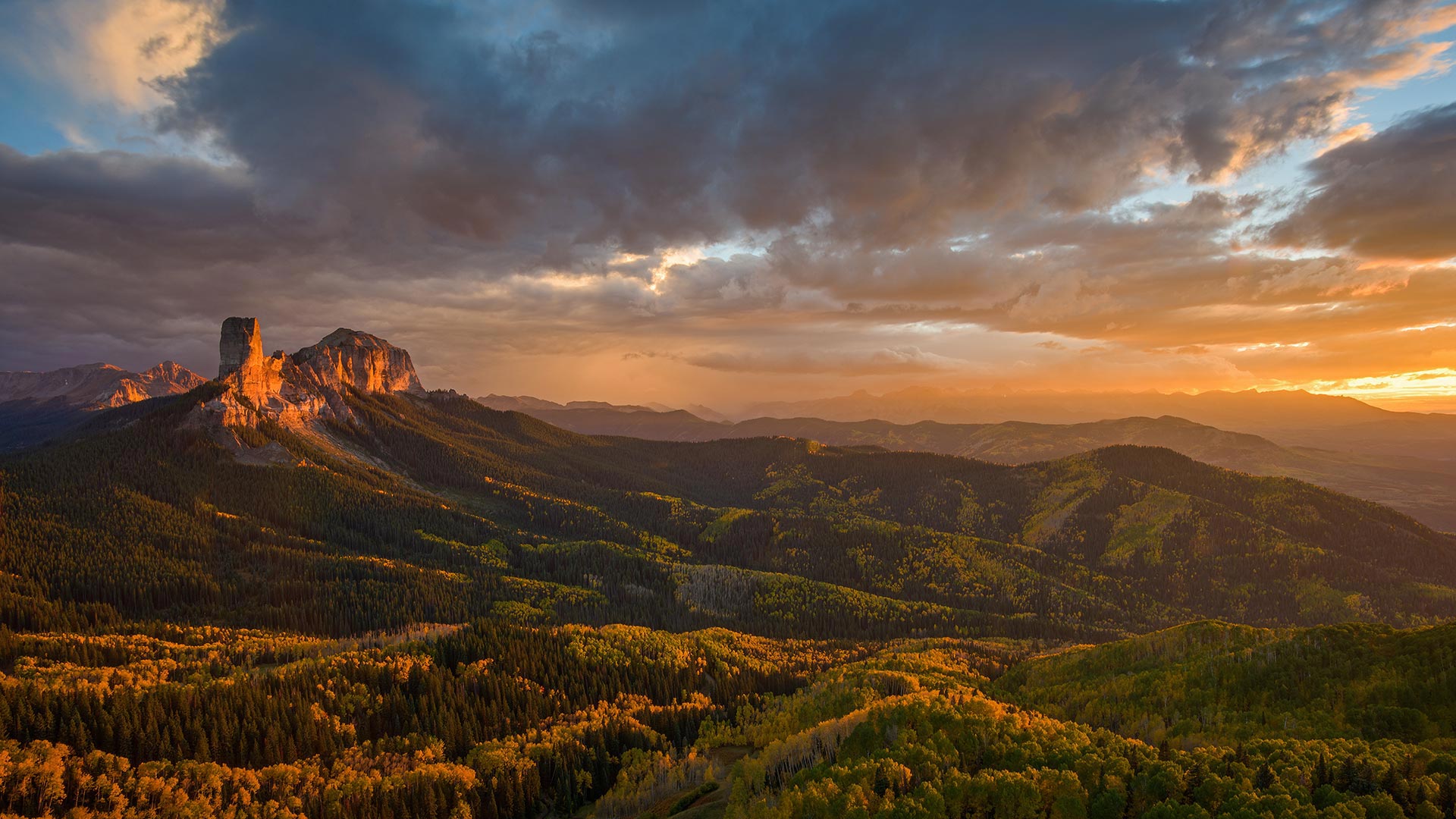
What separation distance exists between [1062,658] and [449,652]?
154889 mm

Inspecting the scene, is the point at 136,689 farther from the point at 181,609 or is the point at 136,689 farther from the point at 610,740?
the point at 181,609

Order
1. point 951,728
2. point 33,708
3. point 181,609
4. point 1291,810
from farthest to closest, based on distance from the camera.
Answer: point 181,609 < point 33,708 < point 951,728 < point 1291,810

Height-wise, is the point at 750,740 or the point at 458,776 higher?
the point at 458,776

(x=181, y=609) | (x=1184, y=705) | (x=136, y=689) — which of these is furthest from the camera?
(x=181, y=609)

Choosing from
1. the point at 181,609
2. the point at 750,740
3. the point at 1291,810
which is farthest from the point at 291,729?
the point at 1291,810

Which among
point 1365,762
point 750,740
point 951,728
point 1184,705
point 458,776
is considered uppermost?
point 1365,762

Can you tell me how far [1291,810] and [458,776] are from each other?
10929 cm

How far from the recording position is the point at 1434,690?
285ft

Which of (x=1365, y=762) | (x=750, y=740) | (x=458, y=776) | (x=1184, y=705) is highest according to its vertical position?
(x=1365, y=762)

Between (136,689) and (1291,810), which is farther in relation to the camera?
(136,689)

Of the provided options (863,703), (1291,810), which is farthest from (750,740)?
(1291,810)

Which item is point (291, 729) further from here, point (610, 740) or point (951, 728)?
point (951, 728)

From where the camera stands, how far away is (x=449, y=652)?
157 metres

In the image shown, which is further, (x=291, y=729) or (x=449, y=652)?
(x=449, y=652)
